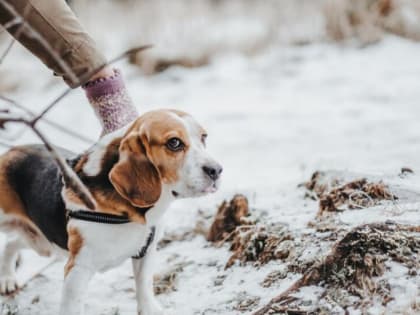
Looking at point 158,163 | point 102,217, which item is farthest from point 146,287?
point 158,163

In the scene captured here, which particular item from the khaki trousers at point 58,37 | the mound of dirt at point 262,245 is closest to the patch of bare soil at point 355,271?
the mound of dirt at point 262,245

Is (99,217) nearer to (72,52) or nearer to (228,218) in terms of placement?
(72,52)

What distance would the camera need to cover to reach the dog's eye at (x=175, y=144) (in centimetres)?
228

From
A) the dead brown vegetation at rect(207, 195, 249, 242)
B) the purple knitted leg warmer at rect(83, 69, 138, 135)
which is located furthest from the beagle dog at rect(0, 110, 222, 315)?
the dead brown vegetation at rect(207, 195, 249, 242)

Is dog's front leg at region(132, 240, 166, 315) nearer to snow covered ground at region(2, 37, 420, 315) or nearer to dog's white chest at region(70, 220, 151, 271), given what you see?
snow covered ground at region(2, 37, 420, 315)

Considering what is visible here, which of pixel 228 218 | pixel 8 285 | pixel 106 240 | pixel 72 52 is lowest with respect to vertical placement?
pixel 8 285

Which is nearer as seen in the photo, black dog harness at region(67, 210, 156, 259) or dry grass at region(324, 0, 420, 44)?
black dog harness at region(67, 210, 156, 259)

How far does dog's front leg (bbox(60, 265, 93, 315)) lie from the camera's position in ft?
7.63

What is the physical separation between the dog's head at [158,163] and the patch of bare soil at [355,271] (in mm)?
471

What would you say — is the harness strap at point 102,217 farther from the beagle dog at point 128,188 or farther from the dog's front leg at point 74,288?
the dog's front leg at point 74,288

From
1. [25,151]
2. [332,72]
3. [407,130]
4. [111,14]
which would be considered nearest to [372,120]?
[407,130]

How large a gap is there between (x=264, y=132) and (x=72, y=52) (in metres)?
3.13

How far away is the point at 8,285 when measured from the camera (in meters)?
3.04

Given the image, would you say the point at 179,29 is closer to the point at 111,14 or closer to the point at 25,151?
the point at 111,14
